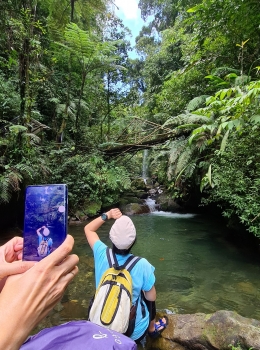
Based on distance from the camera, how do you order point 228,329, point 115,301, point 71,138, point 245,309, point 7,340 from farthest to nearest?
point 71,138 < point 245,309 < point 228,329 < point 115,301 < point 7,340

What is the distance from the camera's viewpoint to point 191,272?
173 inches

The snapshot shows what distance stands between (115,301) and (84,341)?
824 millimetres

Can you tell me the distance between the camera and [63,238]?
2.56 ft

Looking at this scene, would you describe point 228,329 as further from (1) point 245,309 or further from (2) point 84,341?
(2) point 84,341

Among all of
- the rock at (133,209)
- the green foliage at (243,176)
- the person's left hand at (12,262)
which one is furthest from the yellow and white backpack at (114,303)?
the rock at (133,209)

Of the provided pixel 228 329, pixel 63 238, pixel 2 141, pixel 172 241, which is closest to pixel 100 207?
pixel 172 241

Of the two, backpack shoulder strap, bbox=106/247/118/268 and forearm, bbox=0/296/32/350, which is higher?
forearm, bbox=0/296/32/350

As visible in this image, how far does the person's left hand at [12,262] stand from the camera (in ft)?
2.26

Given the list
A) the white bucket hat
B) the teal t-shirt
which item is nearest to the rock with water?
the teal t-shirt

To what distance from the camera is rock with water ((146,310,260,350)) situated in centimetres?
192

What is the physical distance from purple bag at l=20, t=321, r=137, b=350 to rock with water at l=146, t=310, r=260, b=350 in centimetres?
161

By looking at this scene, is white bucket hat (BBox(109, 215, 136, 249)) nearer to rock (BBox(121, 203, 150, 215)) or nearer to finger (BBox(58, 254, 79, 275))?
finger (BBox(58, 254, 79, 275))

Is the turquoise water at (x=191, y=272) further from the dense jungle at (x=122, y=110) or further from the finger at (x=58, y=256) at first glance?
the finger at (x=58, y=256)

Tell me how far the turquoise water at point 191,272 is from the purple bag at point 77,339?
7.97ft
